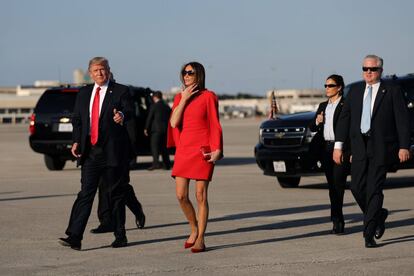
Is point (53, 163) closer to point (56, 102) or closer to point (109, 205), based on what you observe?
point (56, 102)

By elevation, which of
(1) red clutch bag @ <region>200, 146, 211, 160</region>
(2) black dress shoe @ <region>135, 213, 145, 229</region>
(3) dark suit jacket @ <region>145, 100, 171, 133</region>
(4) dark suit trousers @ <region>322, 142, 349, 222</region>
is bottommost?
(3) dark suit jacket @ <region>145, 100, 171, 133</region>

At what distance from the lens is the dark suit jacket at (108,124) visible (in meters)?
10.2

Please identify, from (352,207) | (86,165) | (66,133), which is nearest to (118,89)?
(86,165)

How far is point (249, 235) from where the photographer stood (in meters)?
11.2

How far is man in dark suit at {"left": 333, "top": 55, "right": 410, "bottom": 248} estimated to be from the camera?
991 cm

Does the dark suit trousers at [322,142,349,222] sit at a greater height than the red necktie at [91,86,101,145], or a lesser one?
lesser

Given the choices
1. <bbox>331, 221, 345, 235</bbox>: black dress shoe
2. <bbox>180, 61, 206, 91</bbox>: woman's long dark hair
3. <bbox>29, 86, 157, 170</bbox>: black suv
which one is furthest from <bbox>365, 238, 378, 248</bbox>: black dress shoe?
<bbox>29, 86, 157, 170</bbox>: black suv

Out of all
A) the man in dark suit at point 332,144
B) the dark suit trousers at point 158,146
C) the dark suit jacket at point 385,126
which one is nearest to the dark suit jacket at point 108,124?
the dark suit jacket at point 385,126

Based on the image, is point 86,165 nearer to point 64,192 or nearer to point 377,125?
point 377,125

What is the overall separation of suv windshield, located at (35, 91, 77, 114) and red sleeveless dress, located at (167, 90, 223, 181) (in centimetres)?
1305

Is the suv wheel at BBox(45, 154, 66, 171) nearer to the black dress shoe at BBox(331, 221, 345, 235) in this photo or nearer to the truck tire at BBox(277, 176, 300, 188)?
the truck tire at BBox(277, 176, 300, 188)

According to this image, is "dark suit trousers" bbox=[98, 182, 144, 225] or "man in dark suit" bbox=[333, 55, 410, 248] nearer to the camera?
"man in dark suit" bbox=[333, 55, 410, 248]

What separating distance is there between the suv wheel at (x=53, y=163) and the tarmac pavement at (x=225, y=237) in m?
5.05

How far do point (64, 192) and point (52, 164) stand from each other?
6553 mm
